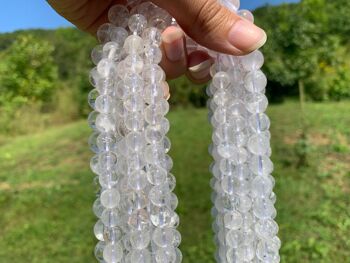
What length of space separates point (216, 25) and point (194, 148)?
2.73 m

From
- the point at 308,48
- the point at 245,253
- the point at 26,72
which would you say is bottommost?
the point at 245,253

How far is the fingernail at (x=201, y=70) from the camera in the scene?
745 mm

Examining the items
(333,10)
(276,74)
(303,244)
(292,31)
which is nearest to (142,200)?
(303,244)

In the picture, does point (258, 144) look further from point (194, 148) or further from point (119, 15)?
point (194, 148)

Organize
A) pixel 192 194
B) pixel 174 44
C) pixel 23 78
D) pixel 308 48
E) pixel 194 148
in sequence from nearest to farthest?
pixel 174 44 → pixel 192 194 → pixel 308 48 → pixel 194 148 → pixel 23 78

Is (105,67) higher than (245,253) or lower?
higher

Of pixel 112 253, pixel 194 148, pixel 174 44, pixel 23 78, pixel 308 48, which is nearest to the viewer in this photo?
pixel 112 253

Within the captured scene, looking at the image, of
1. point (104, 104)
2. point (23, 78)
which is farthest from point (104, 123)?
point (23, 78)

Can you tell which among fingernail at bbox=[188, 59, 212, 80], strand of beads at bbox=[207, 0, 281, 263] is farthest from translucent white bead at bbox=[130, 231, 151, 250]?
fingernail at bbox=[188, 59, 212, 80]

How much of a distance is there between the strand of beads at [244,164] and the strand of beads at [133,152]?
7 centimetres

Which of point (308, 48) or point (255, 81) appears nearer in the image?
A: point (255, 81)

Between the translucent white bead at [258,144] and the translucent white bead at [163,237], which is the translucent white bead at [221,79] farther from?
the translucent white bead at [163,237]

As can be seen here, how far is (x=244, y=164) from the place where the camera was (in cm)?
56

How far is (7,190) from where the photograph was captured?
9.48 ft
